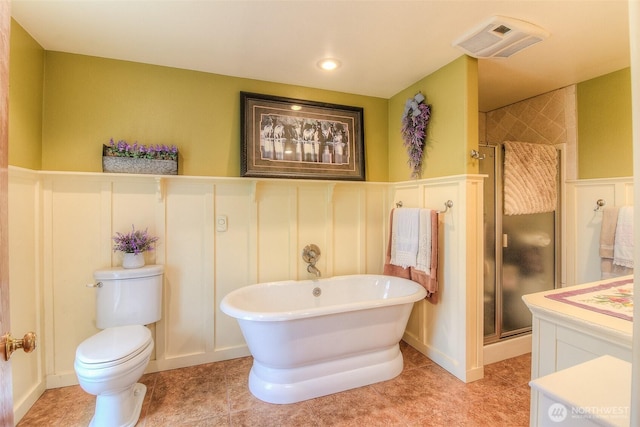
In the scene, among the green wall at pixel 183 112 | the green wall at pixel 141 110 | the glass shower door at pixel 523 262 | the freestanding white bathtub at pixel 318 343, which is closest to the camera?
the freestanding white bathtub at pixel 318 343

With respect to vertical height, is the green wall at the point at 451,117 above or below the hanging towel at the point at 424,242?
above

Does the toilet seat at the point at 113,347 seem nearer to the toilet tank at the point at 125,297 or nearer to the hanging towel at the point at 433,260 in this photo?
the toilet tank at the point at 125,297

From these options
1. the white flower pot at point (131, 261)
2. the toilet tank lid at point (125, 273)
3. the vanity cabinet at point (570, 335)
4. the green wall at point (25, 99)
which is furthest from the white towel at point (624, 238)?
the green wall at point (25, 99)

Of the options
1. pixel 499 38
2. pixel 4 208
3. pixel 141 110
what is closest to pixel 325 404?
pixel 4 208

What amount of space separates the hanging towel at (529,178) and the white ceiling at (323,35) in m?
0.63

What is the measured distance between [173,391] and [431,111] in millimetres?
2873

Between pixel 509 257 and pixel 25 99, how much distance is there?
3.73 metres

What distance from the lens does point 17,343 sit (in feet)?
2.51

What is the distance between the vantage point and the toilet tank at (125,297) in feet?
6.75

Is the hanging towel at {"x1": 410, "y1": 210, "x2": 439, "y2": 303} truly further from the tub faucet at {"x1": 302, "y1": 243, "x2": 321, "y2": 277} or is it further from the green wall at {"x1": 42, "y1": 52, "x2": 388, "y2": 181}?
the green wall at {"x1": 42, "y1": 52, "x2": 388, "y2": 181}

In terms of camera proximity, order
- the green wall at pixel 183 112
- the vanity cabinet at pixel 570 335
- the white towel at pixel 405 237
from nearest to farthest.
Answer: the vanity cabinet at pixel 570 335
the green wall at pixel 183 112
the white towel at pixel 405 237

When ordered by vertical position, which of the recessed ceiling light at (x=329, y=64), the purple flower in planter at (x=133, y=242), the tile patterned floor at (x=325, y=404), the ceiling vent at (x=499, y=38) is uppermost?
the recessed ceiling light at (x=329, y=64)

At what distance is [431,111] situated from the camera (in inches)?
98.5

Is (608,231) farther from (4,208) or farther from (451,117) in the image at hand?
(4,208)
